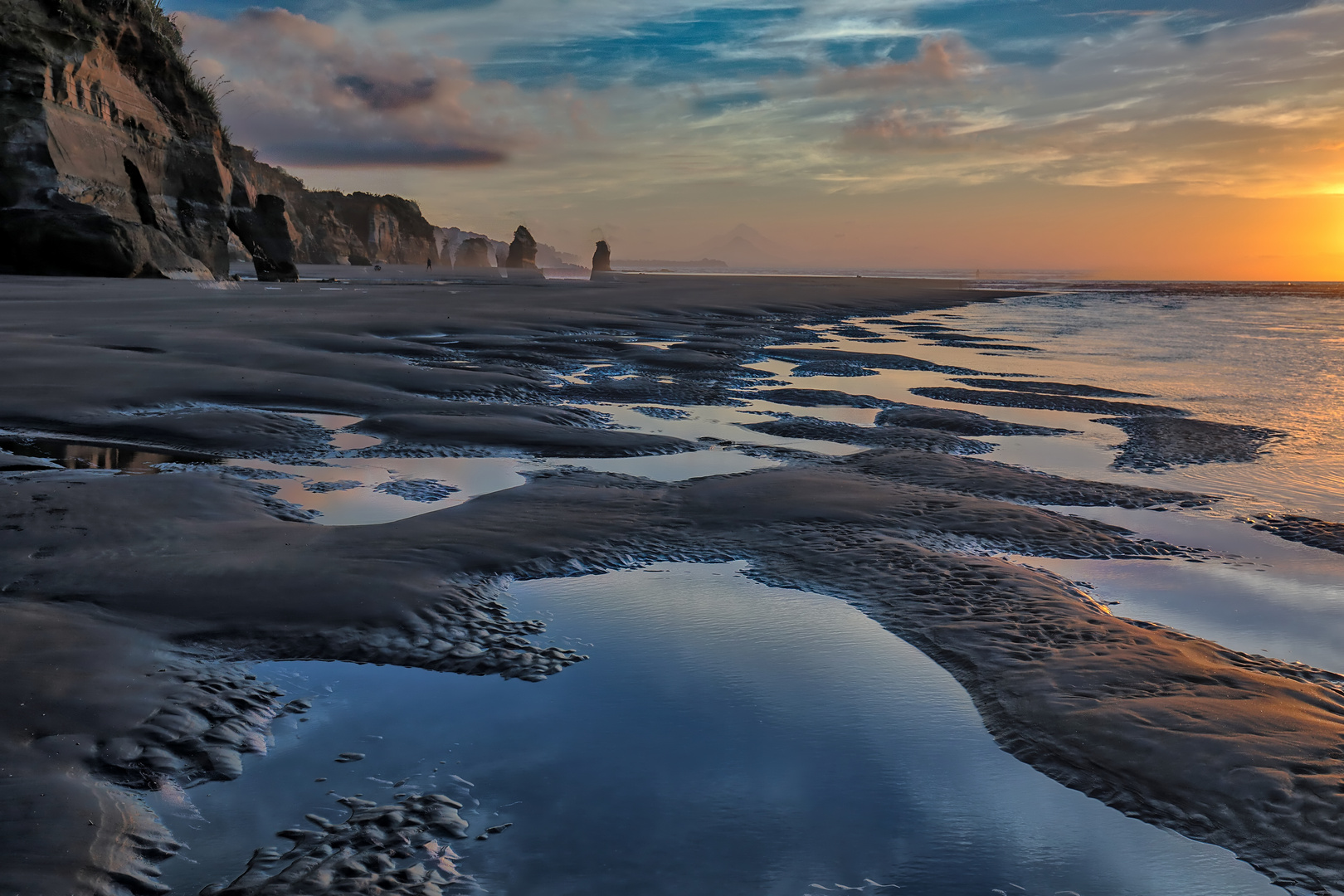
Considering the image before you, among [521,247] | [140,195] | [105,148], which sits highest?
[521,247]

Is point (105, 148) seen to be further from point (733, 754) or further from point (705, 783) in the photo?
point (705, 783)

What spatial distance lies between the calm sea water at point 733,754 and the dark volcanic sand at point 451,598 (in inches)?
5.9

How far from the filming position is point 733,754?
314cm

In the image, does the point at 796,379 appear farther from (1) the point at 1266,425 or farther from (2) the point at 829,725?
(2) the point at 829,725

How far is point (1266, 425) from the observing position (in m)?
11.3

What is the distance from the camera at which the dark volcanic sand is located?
108 inches

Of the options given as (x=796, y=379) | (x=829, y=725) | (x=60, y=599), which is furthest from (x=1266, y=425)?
(x=60, y=599)

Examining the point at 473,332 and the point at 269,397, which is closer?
the point at 269,397

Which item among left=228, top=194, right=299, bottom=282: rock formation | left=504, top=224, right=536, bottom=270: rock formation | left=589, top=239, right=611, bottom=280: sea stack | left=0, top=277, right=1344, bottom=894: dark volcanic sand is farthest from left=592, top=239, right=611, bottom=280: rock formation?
left=0, top=277, right=1344, bottom=894: dark volcanic sand

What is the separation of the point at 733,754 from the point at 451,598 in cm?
180

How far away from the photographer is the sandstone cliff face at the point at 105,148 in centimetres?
2298

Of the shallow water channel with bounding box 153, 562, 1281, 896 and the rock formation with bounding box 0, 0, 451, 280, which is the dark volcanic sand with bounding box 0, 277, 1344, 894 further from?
the rock formation with bounding box 0, 0, 451, 280

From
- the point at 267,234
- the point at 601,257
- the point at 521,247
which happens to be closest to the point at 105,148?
the point at 267,234

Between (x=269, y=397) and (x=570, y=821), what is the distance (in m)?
7.74
